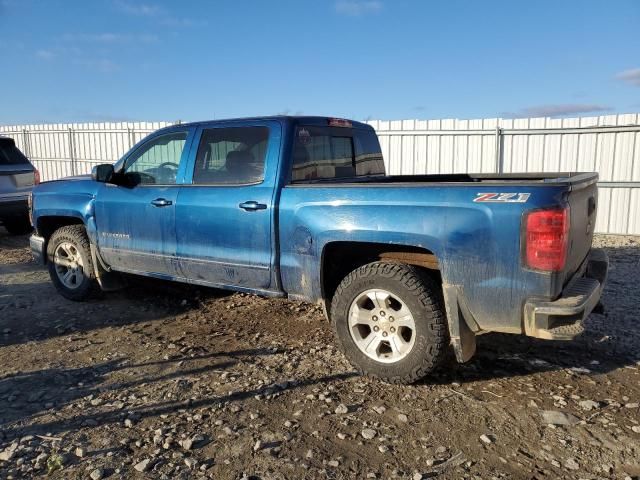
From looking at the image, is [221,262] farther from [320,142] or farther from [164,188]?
[320,142]

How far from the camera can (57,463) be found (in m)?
2.85

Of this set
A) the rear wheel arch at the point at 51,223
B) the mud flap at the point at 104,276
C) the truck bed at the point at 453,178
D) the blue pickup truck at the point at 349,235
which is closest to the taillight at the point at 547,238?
the blue pickup truck at the point at 349,235

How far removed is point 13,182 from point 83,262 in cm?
474

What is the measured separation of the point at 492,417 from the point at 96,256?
14.0 feet

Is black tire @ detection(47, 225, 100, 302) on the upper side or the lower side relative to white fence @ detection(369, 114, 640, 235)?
lower

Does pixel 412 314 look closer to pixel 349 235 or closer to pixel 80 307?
pixel 349 235

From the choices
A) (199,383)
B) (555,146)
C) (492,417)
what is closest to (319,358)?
(199,383)

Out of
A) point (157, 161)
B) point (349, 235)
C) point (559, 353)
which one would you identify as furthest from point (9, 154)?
point (559, 353)

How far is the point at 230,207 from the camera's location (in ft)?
14.6

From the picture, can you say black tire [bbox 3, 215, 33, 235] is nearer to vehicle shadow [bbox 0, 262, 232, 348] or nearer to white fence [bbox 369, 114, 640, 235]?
vehicle shadow [bbox 0, 262, 232, 348]

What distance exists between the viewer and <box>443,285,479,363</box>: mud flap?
346 cm

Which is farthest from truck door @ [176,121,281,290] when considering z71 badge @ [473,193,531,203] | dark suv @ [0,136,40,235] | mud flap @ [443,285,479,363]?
dark suv @ [0,136,40,235]

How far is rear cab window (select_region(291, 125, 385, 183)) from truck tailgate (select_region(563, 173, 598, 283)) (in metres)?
2.04

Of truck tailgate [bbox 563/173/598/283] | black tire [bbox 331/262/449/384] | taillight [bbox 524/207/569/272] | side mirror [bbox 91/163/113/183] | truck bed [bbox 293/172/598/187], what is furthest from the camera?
side mirror [bbox 91/163/113/183]
